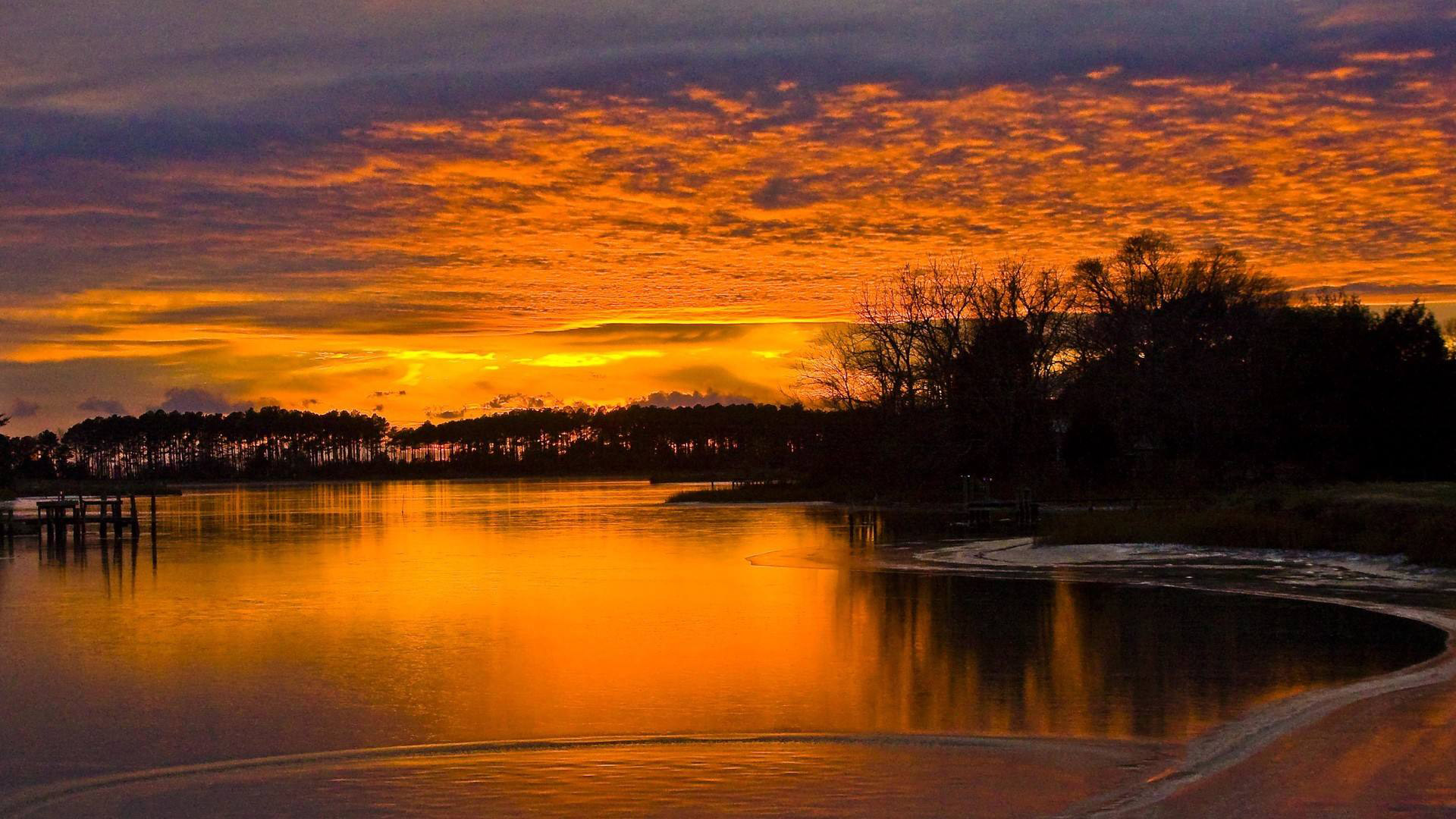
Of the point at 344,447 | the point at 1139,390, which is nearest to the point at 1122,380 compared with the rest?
the point at 1139,390

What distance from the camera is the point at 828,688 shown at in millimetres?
13367

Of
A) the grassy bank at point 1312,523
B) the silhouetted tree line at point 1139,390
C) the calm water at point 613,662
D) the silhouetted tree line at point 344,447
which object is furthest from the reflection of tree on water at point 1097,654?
the silhouetted tree line at point 344,447

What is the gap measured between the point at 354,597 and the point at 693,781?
573 inches

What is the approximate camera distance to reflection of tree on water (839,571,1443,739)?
39.1 feet

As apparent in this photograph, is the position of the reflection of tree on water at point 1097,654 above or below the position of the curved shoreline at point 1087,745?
below

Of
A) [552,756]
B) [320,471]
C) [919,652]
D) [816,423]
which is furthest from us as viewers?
[320,471]

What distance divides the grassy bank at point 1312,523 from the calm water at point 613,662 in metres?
5.95

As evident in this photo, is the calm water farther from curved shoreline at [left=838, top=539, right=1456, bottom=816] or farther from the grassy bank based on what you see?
the grassy bank

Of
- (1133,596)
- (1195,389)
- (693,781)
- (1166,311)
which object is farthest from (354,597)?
(1166,311)

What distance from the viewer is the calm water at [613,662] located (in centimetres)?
1115

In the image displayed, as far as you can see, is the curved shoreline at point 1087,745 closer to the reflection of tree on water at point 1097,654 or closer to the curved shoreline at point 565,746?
the curved shoreline at point 565,746

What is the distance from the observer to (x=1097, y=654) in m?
15.2

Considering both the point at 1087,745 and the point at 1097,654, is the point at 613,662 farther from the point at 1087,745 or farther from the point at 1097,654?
the point at 1087,745

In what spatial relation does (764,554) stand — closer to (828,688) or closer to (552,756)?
(828,688)
